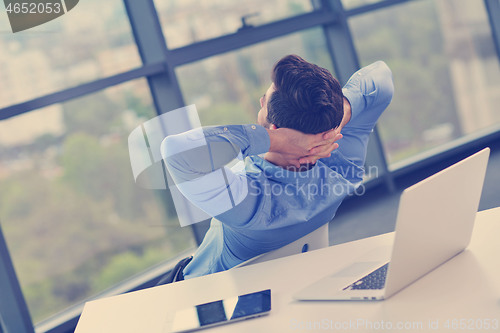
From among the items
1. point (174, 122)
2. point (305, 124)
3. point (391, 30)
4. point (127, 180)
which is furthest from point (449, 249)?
point (391, 30)

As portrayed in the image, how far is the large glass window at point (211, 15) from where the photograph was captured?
284 centimetres

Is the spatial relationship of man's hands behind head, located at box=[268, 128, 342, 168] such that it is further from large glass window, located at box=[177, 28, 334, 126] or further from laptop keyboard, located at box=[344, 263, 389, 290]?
large glass window, located at box=[177, 28, 334, 126]

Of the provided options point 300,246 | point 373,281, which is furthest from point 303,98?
point 373,281

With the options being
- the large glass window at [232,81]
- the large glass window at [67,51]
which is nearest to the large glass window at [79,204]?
the large glass window at [67,51]

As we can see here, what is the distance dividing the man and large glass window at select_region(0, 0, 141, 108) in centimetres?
121

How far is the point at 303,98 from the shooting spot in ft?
5.08

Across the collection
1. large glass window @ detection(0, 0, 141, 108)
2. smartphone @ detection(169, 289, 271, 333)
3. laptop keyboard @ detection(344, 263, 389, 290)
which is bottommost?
laptop keyboard @ detection(344, 263, 389, 290)

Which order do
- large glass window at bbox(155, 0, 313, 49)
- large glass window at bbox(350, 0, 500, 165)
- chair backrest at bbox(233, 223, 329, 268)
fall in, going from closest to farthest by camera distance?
chair backrest at bbox(233, 223, 329, 268), large glass window at bbox(155, 0, 313, 49), large glass window at bbox(350, 0, 500, 165)

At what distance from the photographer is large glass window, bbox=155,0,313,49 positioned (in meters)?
2.84

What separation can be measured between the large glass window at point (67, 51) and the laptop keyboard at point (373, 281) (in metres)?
1.81

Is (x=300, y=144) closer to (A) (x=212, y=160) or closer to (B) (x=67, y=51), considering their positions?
(A) (x=212, y=160)

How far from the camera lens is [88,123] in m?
2.63

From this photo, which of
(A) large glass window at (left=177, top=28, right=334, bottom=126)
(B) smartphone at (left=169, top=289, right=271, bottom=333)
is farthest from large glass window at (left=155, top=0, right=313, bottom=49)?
(B) smartphone at (left=169, top=289, right=271, bottom=333)

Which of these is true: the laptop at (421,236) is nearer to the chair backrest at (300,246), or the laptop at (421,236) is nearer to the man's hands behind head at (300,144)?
the chair backrest at (300,246)
